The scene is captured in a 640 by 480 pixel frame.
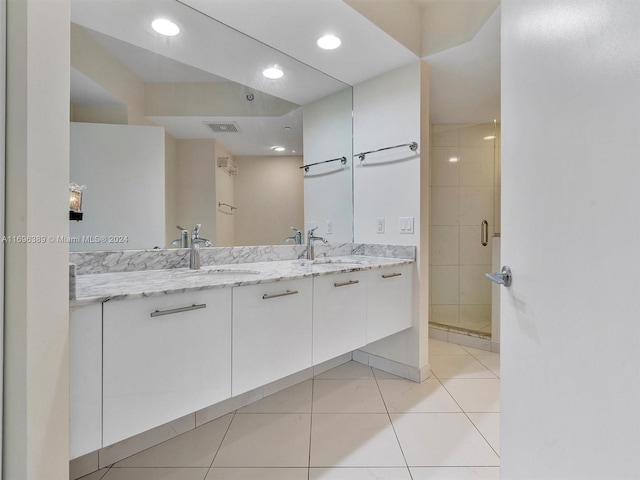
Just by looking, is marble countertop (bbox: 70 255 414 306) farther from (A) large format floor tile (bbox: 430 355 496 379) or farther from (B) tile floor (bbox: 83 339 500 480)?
(A) large format floor tile (bbox: 430 355 496 379)

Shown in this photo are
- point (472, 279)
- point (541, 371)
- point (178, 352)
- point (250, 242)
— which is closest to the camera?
point (541, 371)

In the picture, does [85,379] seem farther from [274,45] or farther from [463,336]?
[463,336]

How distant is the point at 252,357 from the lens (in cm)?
121

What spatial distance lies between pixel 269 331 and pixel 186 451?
714mm

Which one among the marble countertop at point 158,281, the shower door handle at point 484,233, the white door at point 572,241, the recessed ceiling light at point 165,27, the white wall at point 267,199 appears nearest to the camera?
the white door at point 572,241

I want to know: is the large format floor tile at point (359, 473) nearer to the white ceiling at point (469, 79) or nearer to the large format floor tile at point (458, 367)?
the large format floor tile at point (458, 367)

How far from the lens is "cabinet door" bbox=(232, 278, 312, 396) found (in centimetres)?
117

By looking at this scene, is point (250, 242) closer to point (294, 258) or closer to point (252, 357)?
point (294, 258)

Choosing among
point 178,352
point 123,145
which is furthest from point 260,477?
point 123,145

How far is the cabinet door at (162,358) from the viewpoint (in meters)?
0.89

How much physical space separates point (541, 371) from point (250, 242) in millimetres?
1608

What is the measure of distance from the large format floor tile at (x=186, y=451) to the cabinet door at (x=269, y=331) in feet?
1.50

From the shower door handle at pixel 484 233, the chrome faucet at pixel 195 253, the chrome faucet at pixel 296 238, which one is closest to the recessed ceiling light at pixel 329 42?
the chrome faucet at pixel 296 238

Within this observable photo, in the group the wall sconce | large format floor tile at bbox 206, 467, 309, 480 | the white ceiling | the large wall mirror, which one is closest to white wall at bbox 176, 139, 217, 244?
the large wall mirror
